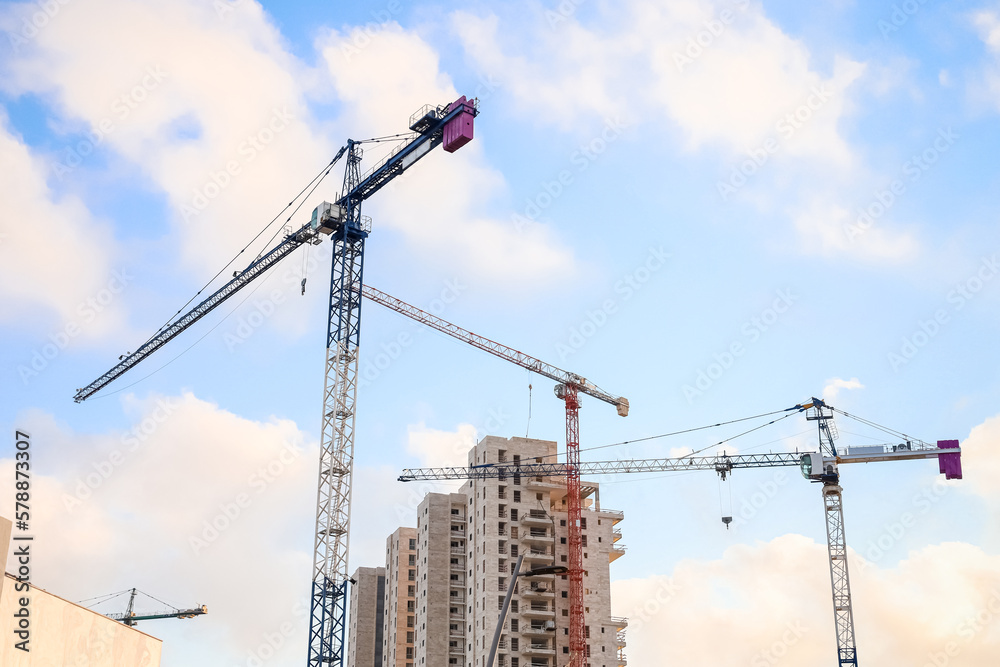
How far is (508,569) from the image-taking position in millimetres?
128125

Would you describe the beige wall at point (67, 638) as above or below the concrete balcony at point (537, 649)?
below

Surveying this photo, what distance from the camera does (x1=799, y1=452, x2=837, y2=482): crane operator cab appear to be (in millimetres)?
124938

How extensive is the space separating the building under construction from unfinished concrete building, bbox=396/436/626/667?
0.39 feet

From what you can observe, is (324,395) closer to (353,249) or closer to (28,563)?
(353,249)

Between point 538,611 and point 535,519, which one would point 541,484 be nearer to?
point 535,519

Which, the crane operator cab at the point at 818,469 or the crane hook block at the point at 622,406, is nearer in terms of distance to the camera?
the crane operator cab at the point at 818,469

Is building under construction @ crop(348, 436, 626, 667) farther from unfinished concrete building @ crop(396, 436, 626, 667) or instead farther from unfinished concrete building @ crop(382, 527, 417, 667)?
unfinished concrete building @ crop(382, 527, 417, 667)

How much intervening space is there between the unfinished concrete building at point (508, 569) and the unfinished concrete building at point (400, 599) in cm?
873

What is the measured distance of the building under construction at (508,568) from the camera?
127m

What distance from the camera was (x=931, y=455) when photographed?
397 ft

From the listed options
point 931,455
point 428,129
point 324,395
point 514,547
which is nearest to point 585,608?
point 514,547

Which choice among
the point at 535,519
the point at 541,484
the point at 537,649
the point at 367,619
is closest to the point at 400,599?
the point at 367,619

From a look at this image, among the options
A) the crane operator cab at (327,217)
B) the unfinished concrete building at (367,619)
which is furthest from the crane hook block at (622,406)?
the crane operator cab at (327,217)

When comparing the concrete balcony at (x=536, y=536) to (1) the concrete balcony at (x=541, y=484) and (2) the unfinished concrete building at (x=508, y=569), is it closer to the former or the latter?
(2) the unfinished concrete building at (x=508, y=569)
